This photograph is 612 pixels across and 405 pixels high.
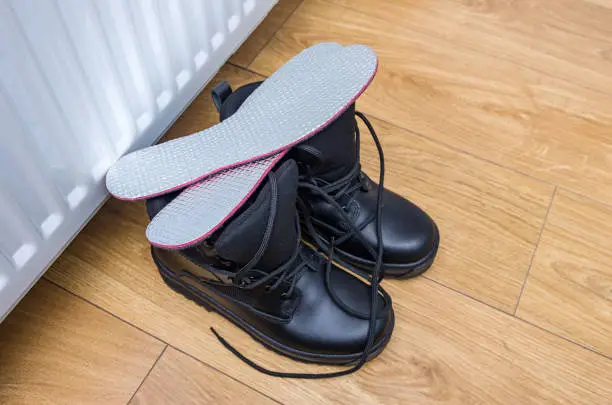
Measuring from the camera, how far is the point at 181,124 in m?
0.79

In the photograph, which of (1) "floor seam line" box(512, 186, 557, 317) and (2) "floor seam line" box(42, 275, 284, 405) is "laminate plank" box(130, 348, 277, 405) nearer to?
(2) "floor seam line" box(42, 275, 284, 405)

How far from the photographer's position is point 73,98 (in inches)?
19.8

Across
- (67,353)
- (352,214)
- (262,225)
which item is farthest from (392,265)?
(67,353)

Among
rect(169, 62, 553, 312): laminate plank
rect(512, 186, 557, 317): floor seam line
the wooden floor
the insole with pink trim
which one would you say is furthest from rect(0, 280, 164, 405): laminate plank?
rect(512, 186, 557, 317): floor seam line

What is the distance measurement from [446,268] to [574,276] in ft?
0.52

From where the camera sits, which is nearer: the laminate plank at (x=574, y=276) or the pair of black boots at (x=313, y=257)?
the pair of black boots at (x=313, y=257)

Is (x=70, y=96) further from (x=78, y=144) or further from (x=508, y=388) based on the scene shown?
(x=508, y=388)

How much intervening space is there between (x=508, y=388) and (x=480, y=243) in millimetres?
178

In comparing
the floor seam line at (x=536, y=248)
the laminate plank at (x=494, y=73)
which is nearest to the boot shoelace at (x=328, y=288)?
the floor seam line at (x=536, y=248)

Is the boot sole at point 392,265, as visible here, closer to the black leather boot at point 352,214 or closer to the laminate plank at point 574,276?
→ the black leather boot at point 352,214

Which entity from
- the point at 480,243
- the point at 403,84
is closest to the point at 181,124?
the point at 403,84

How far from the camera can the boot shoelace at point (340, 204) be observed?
59 cm

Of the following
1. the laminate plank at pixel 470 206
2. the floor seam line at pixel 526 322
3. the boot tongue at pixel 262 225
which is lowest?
the floor seam line at pixel 526 322

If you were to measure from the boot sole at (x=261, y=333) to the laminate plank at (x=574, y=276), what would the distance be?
181 millimetres
